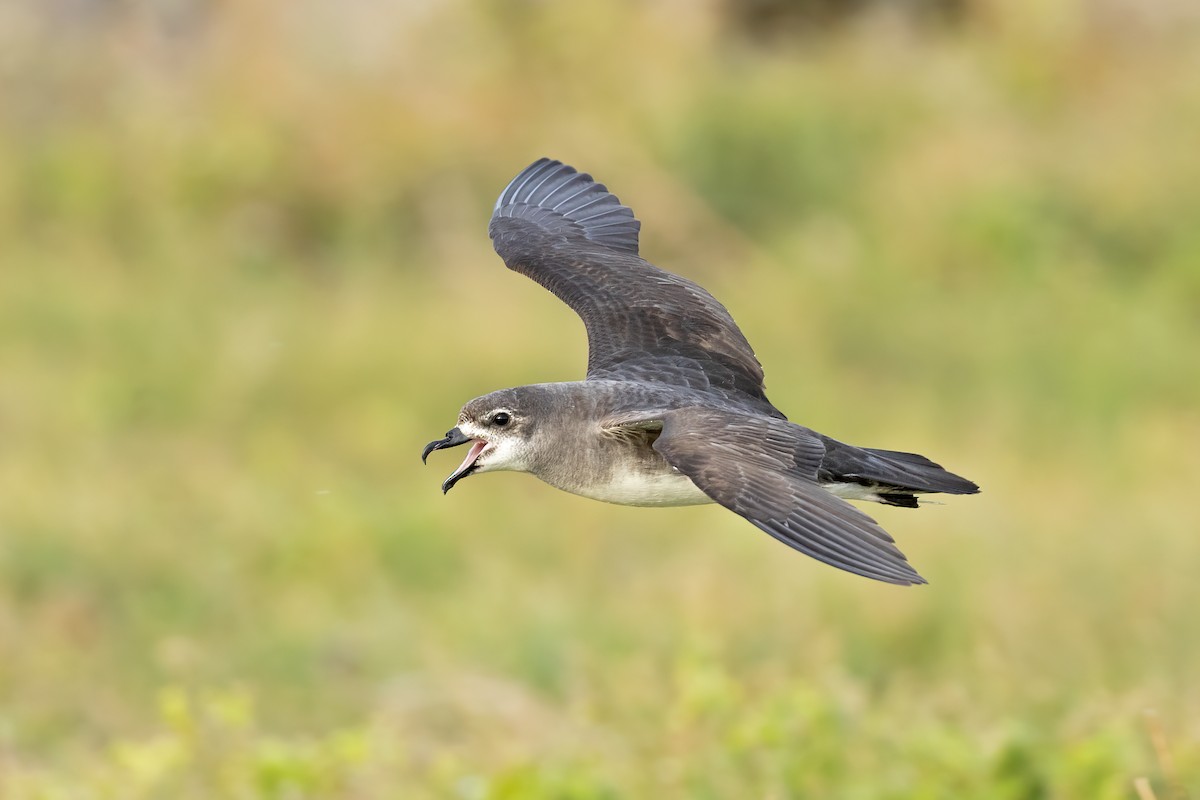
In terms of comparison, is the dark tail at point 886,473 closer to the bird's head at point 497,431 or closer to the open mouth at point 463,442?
the bird's head at point 497,431

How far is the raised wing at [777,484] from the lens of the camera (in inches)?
174

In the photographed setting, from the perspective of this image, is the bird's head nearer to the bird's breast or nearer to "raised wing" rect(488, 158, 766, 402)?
the bird's breast

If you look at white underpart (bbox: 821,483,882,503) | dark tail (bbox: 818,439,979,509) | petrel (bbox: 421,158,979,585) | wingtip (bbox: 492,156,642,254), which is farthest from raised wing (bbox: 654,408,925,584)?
wingtip (bbox: 492,156,642,254)

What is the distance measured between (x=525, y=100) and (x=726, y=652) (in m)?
6.29

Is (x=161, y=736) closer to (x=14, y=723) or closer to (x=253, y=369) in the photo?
(x=14, y=723)

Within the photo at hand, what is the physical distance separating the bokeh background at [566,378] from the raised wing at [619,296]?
1.05 metres

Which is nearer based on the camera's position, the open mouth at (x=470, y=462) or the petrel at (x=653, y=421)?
the petrel at (x=653, y=421)

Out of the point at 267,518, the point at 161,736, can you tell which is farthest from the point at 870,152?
the point at 161,736

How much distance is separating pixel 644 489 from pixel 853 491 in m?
0.65

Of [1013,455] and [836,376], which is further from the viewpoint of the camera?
[836,376]

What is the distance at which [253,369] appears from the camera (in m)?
10.9

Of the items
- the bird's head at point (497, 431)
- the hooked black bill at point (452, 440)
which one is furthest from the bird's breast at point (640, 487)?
the hooked black bill at point (452, 440)

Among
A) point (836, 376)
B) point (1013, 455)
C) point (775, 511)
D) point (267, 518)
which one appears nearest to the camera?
point (775, 511)

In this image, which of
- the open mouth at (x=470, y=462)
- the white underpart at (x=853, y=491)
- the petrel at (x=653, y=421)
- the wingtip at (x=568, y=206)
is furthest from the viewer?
the wingtip at (x=568, y=206)
